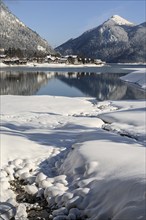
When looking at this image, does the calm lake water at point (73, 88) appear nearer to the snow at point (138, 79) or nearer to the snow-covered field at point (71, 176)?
the snow at point (138, 79)

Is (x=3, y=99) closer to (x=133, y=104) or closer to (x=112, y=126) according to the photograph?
(x=133, y=104)

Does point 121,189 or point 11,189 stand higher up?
point 121,189

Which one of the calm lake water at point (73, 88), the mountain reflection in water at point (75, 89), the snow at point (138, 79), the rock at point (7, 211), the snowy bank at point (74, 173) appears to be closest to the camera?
the snowy bank at point (74, 173)

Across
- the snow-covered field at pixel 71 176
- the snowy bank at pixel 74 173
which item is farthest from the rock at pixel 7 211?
the snowy bank at pixel 74 173

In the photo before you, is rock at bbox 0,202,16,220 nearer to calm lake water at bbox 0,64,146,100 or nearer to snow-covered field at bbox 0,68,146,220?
snow-covered field at bbox 0,68,146,220

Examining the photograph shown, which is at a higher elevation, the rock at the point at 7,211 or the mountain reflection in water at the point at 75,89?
the rock at the point at 7,211

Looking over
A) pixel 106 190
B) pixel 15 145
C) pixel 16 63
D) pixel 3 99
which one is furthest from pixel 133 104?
pixel 16 63

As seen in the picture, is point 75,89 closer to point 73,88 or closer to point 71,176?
point 73,88

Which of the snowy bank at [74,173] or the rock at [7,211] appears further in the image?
the rock at [7,211]

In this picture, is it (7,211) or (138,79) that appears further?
(138,79)

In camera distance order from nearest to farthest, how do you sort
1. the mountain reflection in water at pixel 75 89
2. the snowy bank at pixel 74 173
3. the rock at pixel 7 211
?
the snowy bank at pixel 74 173 → the rock at pixel 7 211 → the mountain reflection in water at pixel 75 89

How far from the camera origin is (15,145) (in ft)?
48.2

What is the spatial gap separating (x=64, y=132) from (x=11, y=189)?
7.82 meters

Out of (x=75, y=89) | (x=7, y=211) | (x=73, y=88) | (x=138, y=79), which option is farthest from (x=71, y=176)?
(x=138, y=79)
